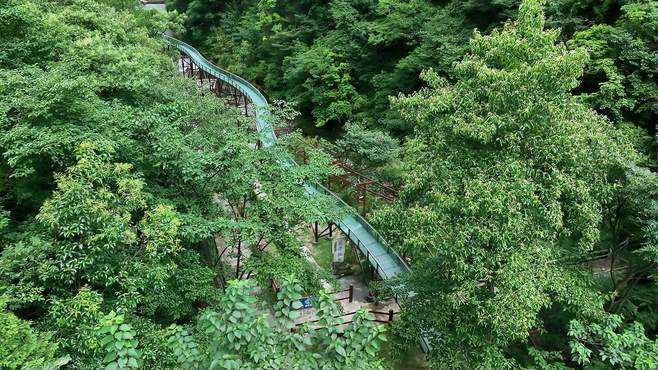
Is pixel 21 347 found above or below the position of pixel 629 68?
below

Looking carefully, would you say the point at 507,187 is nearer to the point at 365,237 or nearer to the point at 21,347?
the point at 21,347

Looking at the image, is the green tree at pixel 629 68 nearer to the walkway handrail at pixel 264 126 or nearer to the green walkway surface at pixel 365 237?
the green walkway surface at pixel 365 237

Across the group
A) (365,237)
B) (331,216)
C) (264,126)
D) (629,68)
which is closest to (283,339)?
(331,216)

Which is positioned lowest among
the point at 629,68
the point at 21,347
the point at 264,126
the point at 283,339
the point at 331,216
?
the point at 264,126

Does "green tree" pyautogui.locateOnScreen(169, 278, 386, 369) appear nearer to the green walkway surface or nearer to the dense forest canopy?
the dense forest canopy

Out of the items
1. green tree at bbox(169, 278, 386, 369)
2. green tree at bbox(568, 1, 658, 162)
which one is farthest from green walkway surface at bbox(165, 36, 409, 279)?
green tree at bbox(568, 1, 658, 162)

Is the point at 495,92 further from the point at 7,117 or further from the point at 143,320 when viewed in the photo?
the point at 7,117

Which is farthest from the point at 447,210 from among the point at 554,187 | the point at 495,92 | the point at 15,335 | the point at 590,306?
the point at 15,335

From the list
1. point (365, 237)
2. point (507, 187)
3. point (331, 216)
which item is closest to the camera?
point (507, 187)
